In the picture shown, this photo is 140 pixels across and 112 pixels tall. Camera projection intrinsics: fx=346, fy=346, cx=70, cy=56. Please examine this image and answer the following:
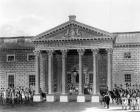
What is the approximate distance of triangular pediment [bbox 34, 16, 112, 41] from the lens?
1671 inches

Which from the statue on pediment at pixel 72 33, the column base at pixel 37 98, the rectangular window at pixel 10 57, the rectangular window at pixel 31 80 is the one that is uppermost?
the statue on pediment at pixel 72 33

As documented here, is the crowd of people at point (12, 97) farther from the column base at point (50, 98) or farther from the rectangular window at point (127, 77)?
the rectangular window at point (127, 77)

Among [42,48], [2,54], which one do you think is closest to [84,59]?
[42,48]

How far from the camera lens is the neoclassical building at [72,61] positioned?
141 feet

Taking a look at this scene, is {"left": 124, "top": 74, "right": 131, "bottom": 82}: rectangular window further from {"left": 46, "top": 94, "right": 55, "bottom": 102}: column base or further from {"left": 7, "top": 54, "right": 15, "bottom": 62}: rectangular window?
{"left": 7, "top": 54, "right": 15, "bottom": 62}: rectangular window

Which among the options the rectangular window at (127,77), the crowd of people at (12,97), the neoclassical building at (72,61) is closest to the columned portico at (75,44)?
the neoclassical building at (72,61)

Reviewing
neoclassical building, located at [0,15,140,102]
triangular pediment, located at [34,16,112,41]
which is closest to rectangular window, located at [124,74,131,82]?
neoclassical building, located at [0,15,140,102]

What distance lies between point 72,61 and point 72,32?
28.1 ft

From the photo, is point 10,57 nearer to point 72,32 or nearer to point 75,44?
point 75,44

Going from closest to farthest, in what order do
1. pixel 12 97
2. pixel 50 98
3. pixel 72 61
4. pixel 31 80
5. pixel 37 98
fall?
pixel 12 97
pixel 50 98
pixel 37 98
pixel 72 61
pixel 31 80

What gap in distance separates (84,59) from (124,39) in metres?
6.47

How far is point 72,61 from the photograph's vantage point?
167 feet

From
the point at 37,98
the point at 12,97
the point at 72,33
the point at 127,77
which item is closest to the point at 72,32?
the point at 72,33

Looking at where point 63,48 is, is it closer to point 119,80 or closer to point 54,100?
point 54,100
